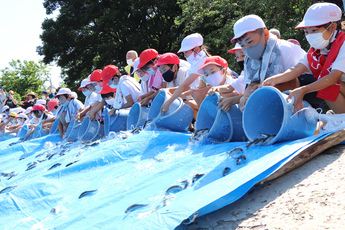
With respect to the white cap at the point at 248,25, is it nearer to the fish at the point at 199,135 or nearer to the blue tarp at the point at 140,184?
the blue tarp at the point at 140,184

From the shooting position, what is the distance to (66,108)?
34.3 feet

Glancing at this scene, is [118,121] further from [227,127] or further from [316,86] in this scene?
[316,86]

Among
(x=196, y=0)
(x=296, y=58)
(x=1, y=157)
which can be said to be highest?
(x=196, y=0)

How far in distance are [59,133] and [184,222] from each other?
8.46 metres

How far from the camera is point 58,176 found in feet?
16.1

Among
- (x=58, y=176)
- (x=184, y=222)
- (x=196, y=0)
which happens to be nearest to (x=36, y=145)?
(x=58, y=176)

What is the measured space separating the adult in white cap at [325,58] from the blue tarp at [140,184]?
1.87ft

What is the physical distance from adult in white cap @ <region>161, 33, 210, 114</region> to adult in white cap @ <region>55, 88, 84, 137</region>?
4.73m

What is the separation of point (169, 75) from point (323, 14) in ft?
10.3

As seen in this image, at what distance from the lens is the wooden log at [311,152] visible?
3.01 meters

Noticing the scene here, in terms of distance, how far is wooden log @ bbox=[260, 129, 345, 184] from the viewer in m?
3.01

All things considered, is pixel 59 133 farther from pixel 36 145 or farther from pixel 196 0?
pixel 196 0

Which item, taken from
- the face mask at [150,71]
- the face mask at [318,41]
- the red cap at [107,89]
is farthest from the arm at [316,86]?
the red cap at [107,89]

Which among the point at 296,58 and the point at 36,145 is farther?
the point at 36,145
